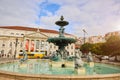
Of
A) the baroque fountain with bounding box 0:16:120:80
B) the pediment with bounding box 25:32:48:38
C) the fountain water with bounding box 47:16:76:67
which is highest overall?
the pediment with bounding box 25:32:48:38

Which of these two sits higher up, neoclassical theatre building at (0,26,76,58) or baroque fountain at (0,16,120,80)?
neoclassical theatre building at (0,26,76,58)

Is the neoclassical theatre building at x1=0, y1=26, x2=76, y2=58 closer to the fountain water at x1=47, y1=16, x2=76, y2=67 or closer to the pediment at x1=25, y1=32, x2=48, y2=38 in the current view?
the pediment at x1=25, y1=32, x2=48, y2=38

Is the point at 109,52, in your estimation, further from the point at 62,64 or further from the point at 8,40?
the point at 8,40

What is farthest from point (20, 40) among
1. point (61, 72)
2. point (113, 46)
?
point (61, 72)

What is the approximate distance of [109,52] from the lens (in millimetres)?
38781

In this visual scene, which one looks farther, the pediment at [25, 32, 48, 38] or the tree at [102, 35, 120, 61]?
the pediment at [25, 32, 48, 38]

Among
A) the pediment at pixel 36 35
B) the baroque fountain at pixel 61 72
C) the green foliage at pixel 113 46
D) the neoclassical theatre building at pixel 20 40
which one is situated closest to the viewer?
the baroque fountain at pixel 61 72

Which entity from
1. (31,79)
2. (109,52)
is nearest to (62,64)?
(31,79)

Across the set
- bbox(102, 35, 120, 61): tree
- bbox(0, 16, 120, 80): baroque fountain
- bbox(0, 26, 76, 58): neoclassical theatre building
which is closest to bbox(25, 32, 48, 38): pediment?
bbox(0, 26, 76, 58): neoclassical theatre building

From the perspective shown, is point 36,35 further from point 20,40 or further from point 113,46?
point 113,46

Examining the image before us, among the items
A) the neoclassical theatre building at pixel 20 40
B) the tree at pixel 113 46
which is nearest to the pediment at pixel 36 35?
the neoclassical theatre building at pixel 20 40

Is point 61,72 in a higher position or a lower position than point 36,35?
lower

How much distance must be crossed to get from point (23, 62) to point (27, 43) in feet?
169

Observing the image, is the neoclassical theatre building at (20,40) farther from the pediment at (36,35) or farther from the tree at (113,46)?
the tree at (113,46)
